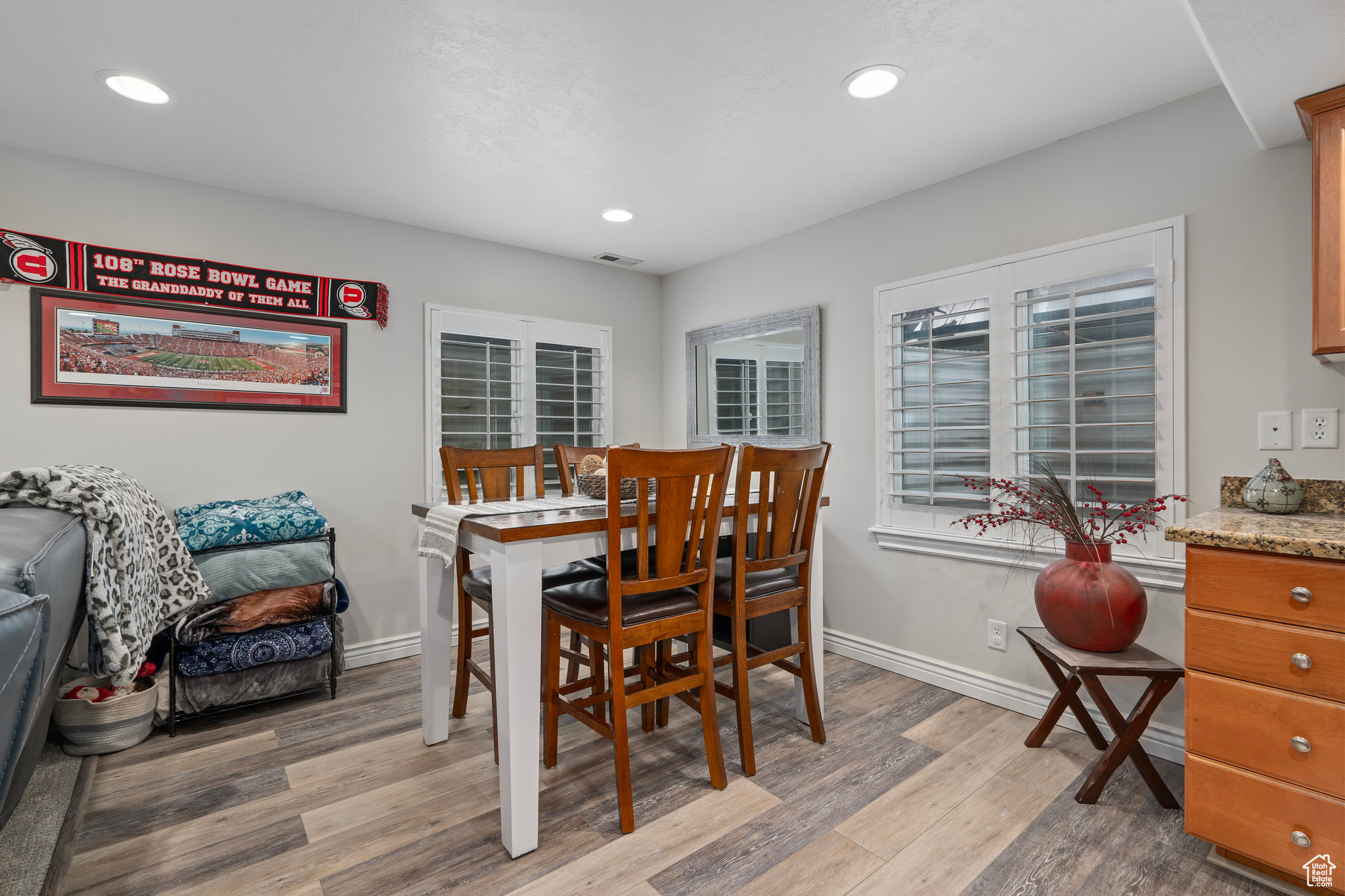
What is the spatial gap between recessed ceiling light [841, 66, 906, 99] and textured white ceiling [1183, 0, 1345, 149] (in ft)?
2.60

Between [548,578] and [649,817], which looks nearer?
[649,817]

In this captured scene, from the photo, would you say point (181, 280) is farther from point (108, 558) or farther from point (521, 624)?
point (521, 624)

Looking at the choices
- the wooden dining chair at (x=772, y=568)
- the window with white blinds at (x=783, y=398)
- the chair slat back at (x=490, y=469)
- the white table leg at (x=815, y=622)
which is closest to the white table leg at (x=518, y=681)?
the wooden dining chair at (x=772, y=568)

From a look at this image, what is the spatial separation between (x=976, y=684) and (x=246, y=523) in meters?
3.23

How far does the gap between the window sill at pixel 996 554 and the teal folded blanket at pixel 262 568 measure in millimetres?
2605

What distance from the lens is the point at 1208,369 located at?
2.16 metres

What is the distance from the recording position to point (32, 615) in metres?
0.66

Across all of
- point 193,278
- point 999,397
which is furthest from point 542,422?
point 999,397

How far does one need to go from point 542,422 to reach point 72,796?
258 cm

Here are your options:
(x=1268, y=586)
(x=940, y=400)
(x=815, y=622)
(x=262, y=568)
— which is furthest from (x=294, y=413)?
(x=1268, y=586)

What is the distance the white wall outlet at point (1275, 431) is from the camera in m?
1.99

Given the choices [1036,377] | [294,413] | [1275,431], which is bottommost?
[1275,431]

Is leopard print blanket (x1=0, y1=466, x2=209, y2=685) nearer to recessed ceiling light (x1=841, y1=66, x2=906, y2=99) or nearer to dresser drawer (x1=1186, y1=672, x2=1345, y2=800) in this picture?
recessed ceiling light (x1=841, y1=66, x2=906, y2=99)

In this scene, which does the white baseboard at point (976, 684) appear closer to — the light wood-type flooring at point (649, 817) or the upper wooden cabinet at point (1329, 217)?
the light wood-type flooring at point (649, 817)
